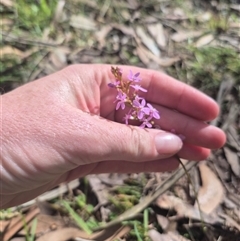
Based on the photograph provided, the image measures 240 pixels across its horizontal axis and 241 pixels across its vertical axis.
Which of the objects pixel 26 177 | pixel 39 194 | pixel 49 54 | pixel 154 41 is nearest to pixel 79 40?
pixel 49 54

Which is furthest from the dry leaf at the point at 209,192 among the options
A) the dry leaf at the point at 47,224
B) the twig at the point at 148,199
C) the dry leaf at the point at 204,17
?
the dry leaf at the point at 204,17

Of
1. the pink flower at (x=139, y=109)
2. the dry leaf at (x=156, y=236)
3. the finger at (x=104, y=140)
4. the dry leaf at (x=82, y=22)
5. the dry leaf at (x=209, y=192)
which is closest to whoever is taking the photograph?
the finger at (x=104, y=140)

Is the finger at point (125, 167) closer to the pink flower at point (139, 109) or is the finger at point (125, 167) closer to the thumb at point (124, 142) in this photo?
the thumb at point (124, 142)

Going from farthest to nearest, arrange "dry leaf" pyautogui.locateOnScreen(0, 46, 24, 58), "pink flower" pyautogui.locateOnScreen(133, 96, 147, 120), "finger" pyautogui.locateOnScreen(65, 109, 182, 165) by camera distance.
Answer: "dry leaf" pyautogui.locateOnScreen(0, 46, 24, 58)
"pink flower" pyautogui.locateOnScreen(133, 96, 147, 120)
"finger" pyautogui.locateOnScreen(65, 109, 182, 165)

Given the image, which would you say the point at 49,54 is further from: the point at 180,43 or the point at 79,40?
the point at 180,43

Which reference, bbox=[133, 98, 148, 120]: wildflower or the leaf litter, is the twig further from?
bbox=[133, 98, 148, 120]: wildflower

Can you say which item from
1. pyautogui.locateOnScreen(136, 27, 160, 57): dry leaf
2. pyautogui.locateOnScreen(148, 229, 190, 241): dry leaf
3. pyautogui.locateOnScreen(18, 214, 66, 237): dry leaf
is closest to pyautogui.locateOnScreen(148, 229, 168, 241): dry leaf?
pyautogui.locateOnScreen(148, 229, 190, 241): dry leaf

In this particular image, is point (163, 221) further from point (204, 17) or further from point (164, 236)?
point (204, 17)

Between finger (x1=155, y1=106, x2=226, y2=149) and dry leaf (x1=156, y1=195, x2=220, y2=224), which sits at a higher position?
finger (x1=155, y1=106, x2=226, y2=149)
